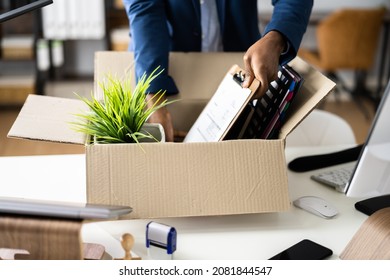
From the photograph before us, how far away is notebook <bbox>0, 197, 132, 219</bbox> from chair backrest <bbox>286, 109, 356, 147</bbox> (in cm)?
100

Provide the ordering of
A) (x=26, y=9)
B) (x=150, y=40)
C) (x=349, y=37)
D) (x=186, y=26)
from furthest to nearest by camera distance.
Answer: (x=349, y=37) < (x=186, y=26) < (x=150, y=40) < (x=26, y=9)

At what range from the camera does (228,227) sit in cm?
109

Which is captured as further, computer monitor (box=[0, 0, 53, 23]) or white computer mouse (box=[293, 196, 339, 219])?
white computer mouse (box=[293, 196, 339, 219])

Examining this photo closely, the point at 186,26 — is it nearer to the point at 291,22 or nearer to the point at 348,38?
the point at 291,22

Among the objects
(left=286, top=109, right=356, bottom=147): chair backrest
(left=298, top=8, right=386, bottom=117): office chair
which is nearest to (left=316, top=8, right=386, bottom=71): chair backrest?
(left=298, top=8, right=386, bottom=117): office chair

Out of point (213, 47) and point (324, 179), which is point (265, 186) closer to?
point (324, 179)

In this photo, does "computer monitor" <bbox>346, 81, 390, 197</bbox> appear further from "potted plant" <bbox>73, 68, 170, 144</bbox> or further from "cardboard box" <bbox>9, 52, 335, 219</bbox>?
"potted plant" <bbox>73, 68, 170, 144</bbox>

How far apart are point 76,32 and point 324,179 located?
3.23 metres

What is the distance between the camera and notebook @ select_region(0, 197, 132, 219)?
0.75 meters

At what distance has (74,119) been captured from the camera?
1.17 metres

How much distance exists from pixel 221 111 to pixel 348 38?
2.98 meters

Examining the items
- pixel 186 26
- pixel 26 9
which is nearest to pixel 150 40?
pixel 186 26

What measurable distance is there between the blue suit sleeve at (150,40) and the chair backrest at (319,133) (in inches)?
18.5
